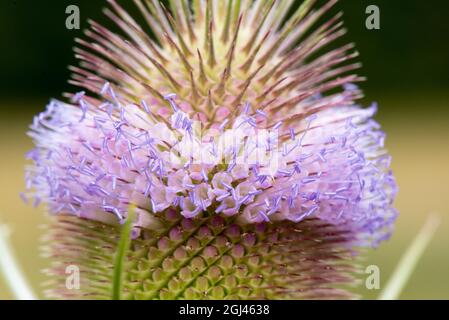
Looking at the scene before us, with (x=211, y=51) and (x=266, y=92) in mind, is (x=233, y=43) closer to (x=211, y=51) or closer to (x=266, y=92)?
(x=211, y=51)

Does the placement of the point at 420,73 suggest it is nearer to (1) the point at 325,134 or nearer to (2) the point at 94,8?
(2) the point at 94,8

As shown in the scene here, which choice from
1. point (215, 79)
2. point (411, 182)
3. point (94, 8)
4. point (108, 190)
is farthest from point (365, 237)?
point (94, 8)

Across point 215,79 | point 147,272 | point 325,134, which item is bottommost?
point 147,272

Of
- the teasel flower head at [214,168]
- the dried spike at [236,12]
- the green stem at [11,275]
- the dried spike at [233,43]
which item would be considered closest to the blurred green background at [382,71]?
the green stem at [11,275]

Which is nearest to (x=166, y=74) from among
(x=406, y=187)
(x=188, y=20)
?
(x=188, y=20)

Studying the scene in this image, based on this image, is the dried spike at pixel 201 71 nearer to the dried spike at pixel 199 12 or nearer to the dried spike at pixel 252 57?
the dried spike at pixel 252 57

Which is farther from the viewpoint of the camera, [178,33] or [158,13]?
[158,13]

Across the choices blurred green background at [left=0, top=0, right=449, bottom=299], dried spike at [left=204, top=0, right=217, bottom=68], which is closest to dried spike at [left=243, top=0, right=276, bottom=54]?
dried spike at [left=204, top=0, right=217, bottom=68]
